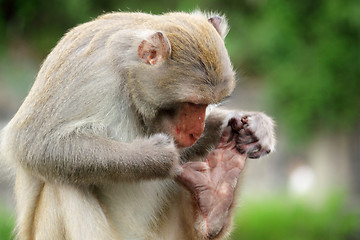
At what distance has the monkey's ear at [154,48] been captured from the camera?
4691 millimetres

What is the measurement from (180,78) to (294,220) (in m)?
8.71

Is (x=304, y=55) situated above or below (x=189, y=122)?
above

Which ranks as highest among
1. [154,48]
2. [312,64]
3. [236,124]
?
[312,64]

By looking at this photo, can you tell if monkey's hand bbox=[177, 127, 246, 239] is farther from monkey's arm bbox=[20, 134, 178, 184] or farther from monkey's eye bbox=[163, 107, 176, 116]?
monkey's eye bbox=[163, 107, 176, 116]

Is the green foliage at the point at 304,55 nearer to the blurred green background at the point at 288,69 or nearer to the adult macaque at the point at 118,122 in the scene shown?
the blurred green background at the point at 288,69

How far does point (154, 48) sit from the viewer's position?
15.6 feet

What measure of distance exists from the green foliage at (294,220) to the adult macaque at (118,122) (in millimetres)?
6566

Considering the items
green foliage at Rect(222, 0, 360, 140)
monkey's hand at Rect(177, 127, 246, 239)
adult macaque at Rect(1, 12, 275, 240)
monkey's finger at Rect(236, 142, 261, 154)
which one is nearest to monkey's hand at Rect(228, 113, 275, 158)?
monkey's finger at Rect(236, 142, 261, 154)

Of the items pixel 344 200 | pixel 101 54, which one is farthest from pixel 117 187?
pixel 344 200

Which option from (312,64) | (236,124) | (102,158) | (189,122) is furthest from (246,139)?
(312,64)

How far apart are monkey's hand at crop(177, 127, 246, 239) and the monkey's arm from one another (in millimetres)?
374

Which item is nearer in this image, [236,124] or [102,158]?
[102,158]

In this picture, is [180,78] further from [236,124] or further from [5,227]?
[5,227]

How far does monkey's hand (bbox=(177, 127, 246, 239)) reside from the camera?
5.13 meters
